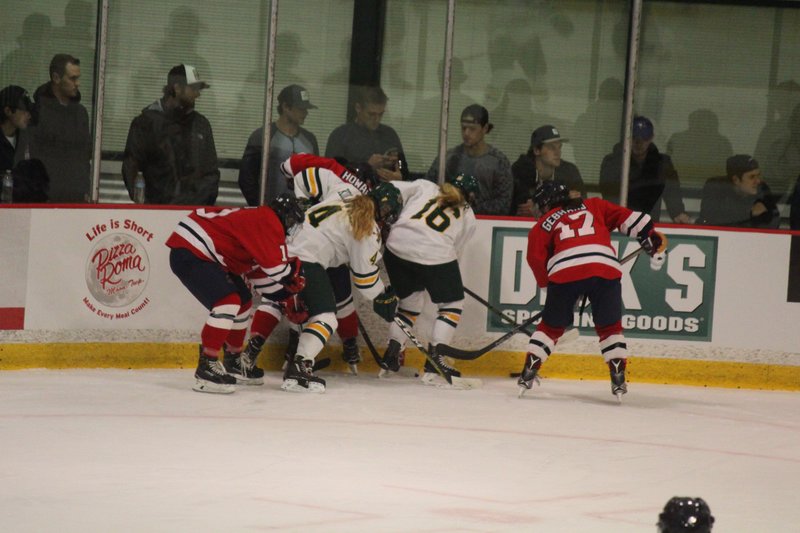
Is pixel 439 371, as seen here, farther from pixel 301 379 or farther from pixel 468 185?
pixel 468 185

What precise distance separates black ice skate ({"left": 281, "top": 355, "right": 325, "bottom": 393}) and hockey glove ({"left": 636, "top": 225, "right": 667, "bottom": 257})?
5.45ft

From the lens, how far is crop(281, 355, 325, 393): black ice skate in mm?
5895

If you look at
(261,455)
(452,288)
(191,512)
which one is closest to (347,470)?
(261,455)

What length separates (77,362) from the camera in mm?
6145

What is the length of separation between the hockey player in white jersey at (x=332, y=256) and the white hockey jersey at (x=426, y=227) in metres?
0.23

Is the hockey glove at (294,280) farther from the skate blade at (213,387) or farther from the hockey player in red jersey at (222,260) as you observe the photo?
the skate blade at (213,387)

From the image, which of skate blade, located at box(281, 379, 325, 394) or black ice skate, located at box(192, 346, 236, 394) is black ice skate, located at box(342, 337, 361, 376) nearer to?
skate blade, located at box(281, 379, 325, 394)

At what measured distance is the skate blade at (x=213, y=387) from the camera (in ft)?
18.6

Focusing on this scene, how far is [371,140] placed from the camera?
22.4 ft

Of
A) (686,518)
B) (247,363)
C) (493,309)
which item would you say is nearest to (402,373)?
(493,309)

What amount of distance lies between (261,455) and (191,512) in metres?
0.88

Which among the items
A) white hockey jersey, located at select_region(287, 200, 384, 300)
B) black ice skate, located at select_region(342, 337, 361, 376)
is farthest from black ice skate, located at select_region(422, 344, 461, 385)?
white hockey jersey, located at select_region(287, 200, 384, 300)

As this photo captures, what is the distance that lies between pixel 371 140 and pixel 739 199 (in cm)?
201

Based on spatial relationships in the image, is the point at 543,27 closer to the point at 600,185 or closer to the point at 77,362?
the point at 600,185
